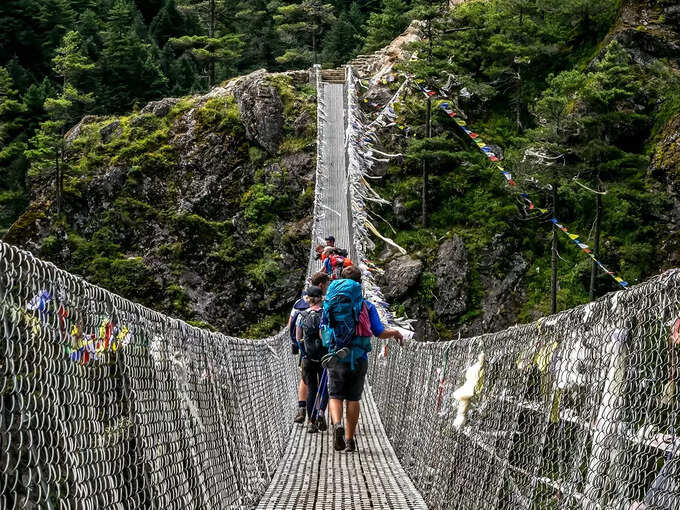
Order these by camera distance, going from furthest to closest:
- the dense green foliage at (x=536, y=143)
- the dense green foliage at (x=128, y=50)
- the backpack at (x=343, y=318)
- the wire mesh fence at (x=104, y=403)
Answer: the dense green foliage at (x=128, y=50) → the dense green foliage at (x=536, y=143) → the backpack at (x=343, y=318) → the wire mesh fence at (x=104, y=403)

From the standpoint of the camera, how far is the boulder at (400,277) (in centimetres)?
1606

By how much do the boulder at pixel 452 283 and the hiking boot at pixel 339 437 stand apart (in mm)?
11821

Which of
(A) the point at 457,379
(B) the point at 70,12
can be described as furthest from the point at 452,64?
(B) the point at 70,12

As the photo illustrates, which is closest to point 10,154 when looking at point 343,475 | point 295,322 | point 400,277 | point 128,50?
point 128,50

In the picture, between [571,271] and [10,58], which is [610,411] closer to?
[571,271]

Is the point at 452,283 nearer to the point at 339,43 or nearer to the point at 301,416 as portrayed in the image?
the point at 301,416

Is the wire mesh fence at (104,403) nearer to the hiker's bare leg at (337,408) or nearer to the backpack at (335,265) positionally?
the hiker's bare leg at (337,408)

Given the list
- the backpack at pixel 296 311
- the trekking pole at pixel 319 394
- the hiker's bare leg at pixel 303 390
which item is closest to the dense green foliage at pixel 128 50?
the backpack at pixel 296 311

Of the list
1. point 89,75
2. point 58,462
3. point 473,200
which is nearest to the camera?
point 58,462

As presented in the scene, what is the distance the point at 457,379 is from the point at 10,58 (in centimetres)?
3526

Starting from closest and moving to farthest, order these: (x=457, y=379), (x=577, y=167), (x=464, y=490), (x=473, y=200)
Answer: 1. (x=464, y=490)
2. (x=457, y=379)
3. (x=577, y=167)
4. (x=473, y=200)

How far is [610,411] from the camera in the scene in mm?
1581

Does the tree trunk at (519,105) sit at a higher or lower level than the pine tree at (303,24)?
lower

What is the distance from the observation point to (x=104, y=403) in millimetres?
1685
